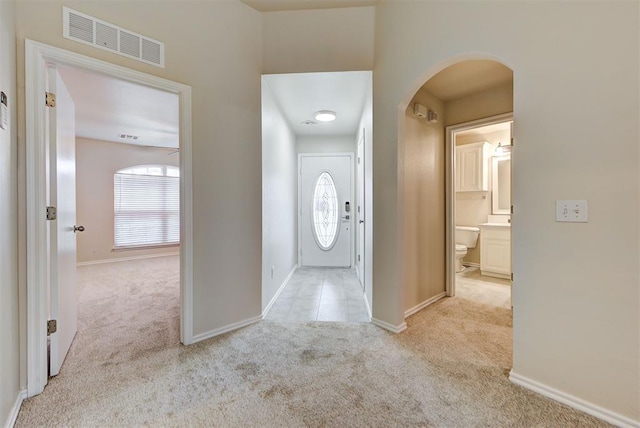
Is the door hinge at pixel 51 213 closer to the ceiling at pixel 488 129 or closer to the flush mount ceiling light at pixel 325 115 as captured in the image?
the flush mount ceiling light at pixel 325 115

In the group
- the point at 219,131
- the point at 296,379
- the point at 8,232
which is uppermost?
the point at 219,131

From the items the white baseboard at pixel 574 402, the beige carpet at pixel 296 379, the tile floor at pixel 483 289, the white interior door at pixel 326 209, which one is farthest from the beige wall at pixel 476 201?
the white baseboard at pixel 574 402

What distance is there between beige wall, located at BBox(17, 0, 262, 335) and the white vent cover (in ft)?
0.14

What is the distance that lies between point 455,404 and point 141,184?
623 centimetres

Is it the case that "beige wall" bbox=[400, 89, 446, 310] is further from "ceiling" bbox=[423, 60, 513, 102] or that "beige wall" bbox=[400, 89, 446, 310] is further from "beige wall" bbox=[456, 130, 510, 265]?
"beige wall" bbox=[456, 130, 510, 265]

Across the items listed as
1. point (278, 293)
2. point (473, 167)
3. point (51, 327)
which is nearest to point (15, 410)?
point (51, 327)

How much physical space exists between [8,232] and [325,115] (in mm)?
Answer: 2992

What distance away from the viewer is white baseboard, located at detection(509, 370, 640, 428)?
1.27 metres

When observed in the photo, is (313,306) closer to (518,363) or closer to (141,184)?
(518,363)

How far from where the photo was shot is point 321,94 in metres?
2.88

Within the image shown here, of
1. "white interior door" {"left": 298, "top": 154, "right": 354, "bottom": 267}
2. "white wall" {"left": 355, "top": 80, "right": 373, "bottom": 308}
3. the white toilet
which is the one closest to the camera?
"white wall" {"left": 355, "top": 80, "right": 373, "bottom": 308}

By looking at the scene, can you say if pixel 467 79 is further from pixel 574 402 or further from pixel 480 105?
pixel 574 402

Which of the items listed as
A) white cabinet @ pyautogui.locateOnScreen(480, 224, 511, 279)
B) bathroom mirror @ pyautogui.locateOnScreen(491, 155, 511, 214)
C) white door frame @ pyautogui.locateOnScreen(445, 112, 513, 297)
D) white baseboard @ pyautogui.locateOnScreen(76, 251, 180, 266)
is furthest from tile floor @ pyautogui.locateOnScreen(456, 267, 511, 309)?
white baseboard @ pyautogui.locateOnScreen(76, 251, 180, 266)

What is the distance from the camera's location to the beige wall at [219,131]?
192 centimetres
